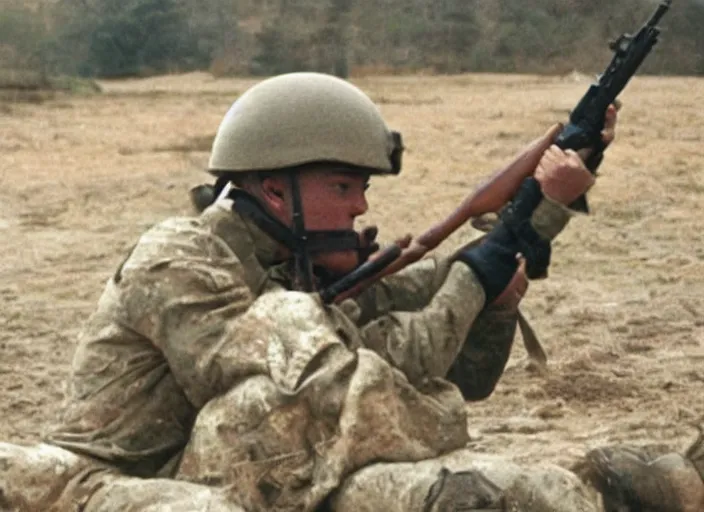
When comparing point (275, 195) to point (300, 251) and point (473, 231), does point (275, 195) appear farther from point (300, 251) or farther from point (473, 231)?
point (473, 231)

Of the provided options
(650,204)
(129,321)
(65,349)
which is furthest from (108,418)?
(650,204)

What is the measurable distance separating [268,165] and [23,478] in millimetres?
963

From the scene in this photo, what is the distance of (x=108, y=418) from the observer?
4.36m

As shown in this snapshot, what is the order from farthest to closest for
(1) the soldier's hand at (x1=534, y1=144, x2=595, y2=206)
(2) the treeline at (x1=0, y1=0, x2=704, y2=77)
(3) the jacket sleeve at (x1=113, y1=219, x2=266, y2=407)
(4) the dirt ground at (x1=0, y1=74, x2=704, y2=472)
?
(2) the treeline at (x1=0, y1=0, x2=704, y2=77)
(4) the dirt ground at (x1=0, y1=74, x2=704, y2=472)
(1) the soldier's hand at (x1=534, y1=144, x2=595, y2=206)
(3) the jacket sleeve at (x1=113, y1=219, x2=266, y2=407)

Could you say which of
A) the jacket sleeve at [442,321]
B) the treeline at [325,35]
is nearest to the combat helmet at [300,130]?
the jacket sleeve at [442,321]

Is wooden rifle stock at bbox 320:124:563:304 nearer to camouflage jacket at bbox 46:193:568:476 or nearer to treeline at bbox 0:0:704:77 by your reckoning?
camouflage jacket at bbox 46:193:568:476

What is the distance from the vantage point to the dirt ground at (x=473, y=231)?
23.9ft

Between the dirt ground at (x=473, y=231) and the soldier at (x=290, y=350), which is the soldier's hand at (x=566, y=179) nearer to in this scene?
the soldier at (x=290, y=350)

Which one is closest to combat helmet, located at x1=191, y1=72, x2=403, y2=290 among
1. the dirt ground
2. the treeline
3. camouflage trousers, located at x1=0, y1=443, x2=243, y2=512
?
camouflage trousers, located at x1=0, y1=443, x2=243, y2=512

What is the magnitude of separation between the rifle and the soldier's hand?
0.16 feet

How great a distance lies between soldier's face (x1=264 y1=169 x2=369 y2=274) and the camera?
4469 mm

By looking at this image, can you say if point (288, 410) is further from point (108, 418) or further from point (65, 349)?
point (65, 349)

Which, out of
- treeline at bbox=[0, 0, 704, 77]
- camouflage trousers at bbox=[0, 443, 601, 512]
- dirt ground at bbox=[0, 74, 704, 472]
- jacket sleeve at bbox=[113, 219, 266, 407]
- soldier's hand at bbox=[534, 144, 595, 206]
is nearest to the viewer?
camouflage trousers at bbox=[0, 443, 601, 512]

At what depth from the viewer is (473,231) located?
199 inches
